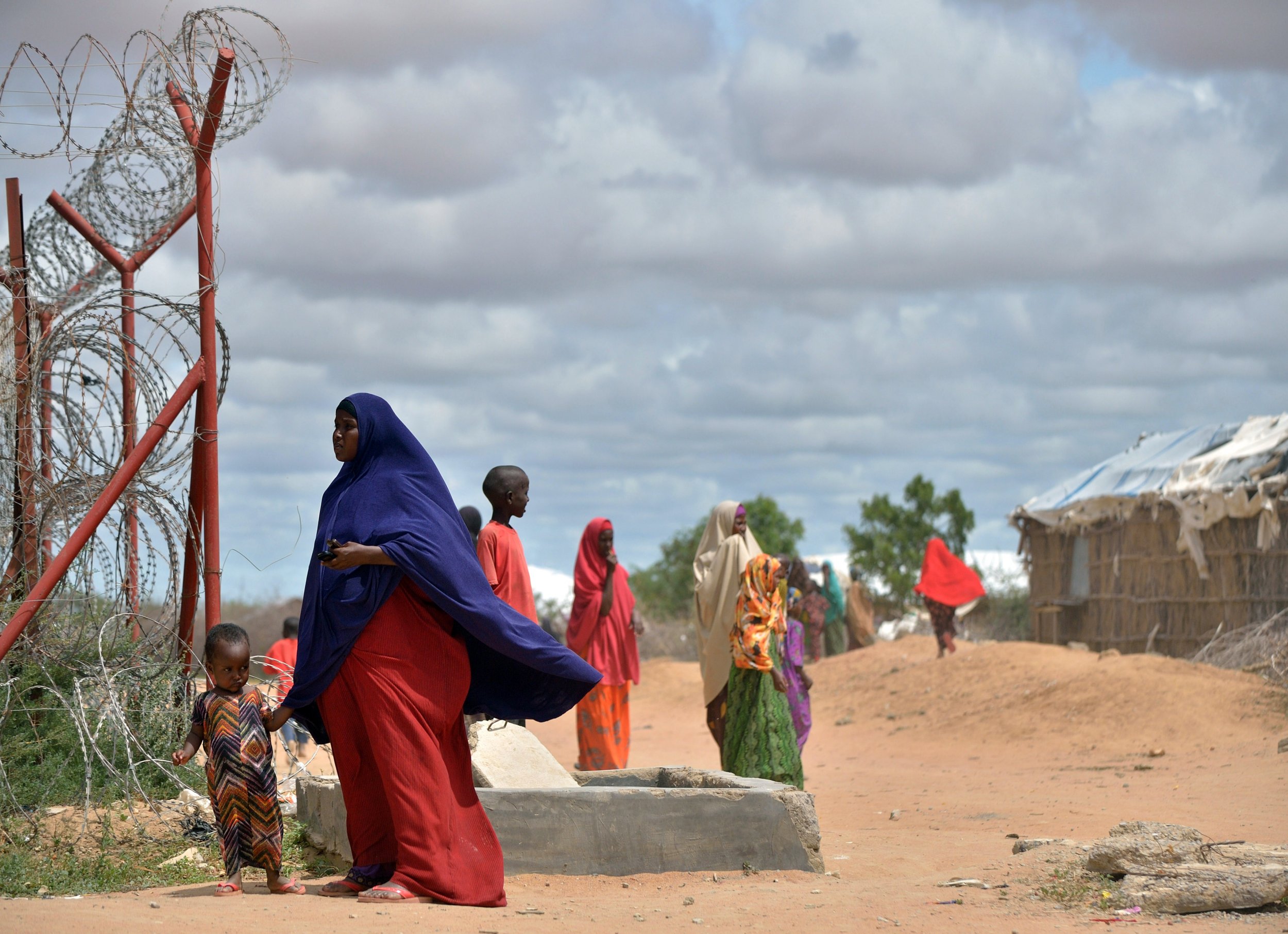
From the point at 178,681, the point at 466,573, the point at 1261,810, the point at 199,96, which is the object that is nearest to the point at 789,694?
the point at 1261,810

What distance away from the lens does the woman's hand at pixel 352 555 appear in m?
4.54

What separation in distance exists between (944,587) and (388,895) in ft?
51.5

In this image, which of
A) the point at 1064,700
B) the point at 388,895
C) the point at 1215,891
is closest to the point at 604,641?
the point at 388,895

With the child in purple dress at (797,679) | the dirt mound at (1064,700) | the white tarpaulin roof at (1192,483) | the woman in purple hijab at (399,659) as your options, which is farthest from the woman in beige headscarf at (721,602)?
the white tarpaulin roof at (1192,483)

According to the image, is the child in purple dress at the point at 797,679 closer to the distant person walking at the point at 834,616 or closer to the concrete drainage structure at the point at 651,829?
the concrete drainage structure at the point at 651,829

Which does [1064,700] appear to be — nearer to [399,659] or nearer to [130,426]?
[130,426]

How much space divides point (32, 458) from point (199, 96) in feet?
7.36

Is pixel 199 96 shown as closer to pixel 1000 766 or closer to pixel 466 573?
pixel 466 573

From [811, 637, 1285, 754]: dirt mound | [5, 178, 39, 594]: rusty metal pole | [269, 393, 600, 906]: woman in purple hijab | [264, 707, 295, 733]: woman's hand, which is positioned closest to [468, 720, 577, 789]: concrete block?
[269, 393, 600, 906]: woman in purple hijab

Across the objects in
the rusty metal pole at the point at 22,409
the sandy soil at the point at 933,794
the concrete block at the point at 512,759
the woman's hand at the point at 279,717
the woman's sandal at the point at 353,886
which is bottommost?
the sandy soil at the point at 933,794

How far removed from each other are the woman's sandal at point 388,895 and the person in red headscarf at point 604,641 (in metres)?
4.67

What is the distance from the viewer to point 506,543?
6559 mm

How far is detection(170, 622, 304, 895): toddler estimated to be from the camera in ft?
16.2

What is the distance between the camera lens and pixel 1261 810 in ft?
27.1
